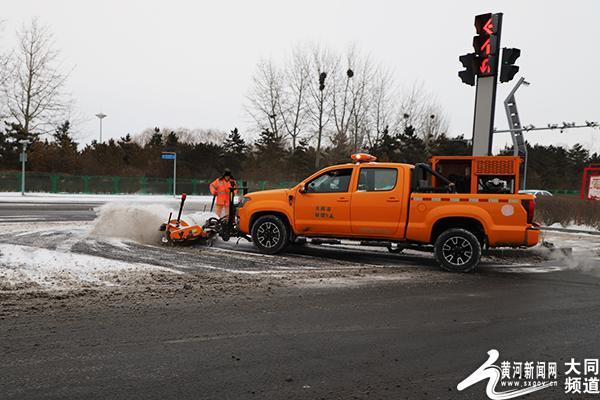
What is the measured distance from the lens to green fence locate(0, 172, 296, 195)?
36.0 meters

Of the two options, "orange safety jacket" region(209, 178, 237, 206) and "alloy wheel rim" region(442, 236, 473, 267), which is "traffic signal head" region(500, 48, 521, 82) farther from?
"orange safety jacket" region(209, 178, 237, 206)

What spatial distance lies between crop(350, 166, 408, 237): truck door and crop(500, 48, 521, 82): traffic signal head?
4.33 m

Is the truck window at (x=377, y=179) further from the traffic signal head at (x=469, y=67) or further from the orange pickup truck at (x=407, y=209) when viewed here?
the traffic signal head at (x=469, y=67)

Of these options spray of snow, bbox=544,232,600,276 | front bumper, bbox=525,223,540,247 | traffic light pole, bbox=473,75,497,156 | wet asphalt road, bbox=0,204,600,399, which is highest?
traffic light pole, bbox=473,75,497,156

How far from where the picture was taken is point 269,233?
9.90 meters

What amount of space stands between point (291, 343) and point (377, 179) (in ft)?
16.8

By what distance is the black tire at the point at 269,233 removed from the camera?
9.77 m

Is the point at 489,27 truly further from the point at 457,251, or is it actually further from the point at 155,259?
the point at 155,259

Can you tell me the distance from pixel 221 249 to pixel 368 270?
342cm

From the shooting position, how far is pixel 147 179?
137 ft

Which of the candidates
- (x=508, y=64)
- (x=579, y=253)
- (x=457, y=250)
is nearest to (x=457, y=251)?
(x=457, y=250)

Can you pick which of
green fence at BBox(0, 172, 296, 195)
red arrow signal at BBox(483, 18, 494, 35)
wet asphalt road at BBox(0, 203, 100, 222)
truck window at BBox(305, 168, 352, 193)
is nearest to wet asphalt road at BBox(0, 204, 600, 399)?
truck window at BBox(305, 168, 352, 193)

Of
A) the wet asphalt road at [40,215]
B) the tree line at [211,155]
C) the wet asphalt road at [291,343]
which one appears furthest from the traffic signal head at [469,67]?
the tree line at [211,155]

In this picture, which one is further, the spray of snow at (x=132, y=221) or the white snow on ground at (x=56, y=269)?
the spray of snow at (x=132, y=221)
